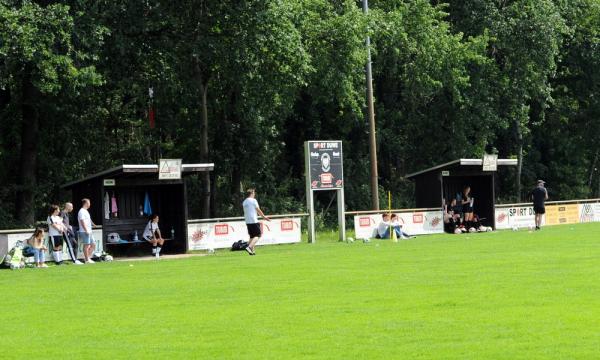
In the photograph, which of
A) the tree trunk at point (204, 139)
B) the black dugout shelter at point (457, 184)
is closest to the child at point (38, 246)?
the tree trunk at point (204, 139)

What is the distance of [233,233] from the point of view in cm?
3728

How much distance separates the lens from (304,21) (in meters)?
43.8

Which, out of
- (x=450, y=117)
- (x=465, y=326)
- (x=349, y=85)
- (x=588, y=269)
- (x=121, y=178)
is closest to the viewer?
(x=465, y=326)

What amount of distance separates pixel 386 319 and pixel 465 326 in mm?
1243

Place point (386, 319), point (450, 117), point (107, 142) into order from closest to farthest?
point (386, 319) < point (107, 142) < point (450, 117)

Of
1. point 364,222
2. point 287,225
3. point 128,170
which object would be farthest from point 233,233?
point 364,222

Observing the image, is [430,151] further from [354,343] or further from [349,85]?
[354,343]

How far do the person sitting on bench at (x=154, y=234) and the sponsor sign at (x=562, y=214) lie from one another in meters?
22.1

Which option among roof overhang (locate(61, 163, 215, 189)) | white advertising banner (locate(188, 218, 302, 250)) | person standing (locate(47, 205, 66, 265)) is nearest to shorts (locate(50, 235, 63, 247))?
person standing (locate(47, 205, 66, 265))

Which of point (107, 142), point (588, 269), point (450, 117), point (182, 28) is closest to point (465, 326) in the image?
point (588, 269)

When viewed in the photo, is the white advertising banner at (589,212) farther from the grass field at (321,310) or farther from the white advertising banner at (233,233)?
the grass field at (321,310)

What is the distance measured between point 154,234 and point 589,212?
87.0ft

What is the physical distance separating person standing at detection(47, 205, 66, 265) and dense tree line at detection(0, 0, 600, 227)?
20.5ft

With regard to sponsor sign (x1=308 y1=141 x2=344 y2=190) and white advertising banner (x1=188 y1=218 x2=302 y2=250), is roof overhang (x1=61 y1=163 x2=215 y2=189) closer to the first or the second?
white advertising banner (x1=188 y1=218 x2=302 y2=250)
